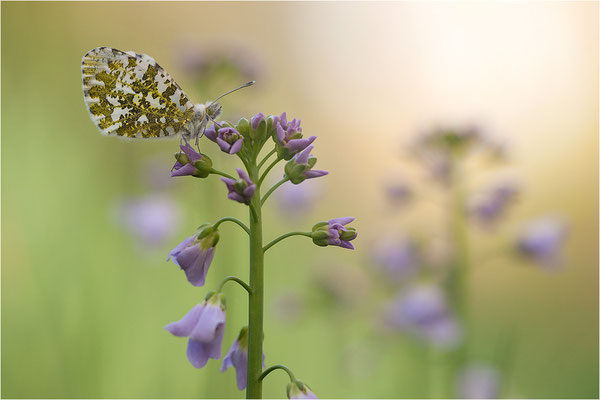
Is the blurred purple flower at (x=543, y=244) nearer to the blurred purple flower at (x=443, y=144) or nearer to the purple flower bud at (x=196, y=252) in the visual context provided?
the blurred purple flower at (x=443, y=144)

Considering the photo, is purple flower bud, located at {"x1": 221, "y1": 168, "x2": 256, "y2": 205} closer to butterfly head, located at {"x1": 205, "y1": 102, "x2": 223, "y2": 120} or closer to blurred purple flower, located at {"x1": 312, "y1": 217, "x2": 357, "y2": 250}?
blurred purple flower, located at {"x1": 312, "y1": 217, "x2": 357, "y2": 250}

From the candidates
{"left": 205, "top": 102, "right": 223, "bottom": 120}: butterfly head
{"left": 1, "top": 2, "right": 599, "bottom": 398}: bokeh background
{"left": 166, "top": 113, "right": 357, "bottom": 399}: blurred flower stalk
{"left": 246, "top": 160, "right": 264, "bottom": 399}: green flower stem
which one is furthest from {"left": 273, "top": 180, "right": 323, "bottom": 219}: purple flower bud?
{"left": 246, "top": 160, "right": 264, "bottom": 399}: green flower stem

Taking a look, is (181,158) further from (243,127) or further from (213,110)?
(213,110)

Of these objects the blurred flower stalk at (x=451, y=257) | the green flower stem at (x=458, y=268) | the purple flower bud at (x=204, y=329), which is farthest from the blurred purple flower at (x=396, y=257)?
the purple flower bud at (x=204, y=329)

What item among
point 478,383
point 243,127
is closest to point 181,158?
point 243,127

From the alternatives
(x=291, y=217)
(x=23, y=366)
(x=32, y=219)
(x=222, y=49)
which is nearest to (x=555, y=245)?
(x=291, y=217)

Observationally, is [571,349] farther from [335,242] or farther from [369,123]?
[369,123]

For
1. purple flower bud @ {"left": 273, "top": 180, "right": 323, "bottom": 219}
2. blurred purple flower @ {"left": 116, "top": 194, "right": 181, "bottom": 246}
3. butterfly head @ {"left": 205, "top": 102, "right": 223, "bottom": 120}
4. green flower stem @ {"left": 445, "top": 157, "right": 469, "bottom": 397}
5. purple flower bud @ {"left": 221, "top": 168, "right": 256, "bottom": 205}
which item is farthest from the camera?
purple flower bud @ {"left": 273, "top": 180, "right": 323, "bottom": 219}
